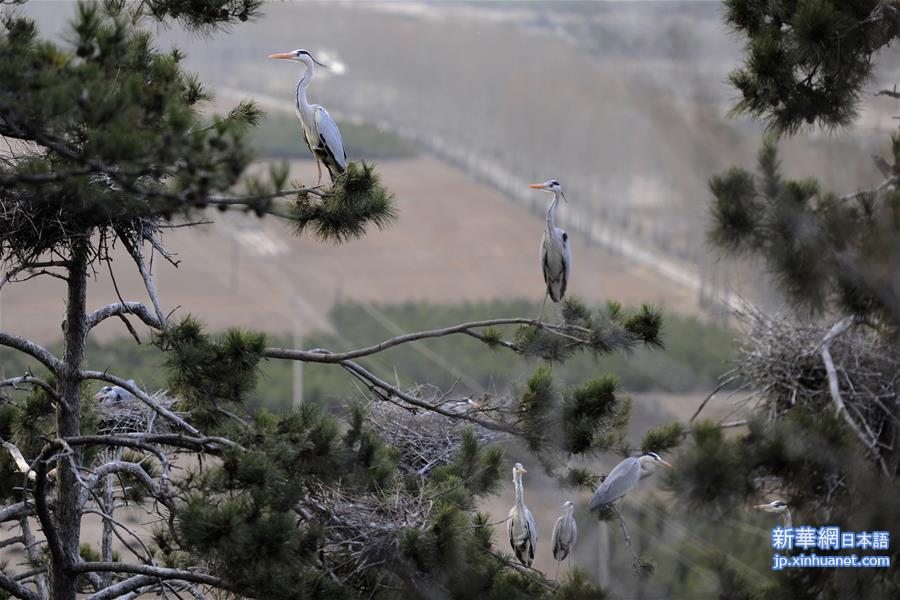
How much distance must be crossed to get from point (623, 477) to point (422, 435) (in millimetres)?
943

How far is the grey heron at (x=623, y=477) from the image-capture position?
207 inches

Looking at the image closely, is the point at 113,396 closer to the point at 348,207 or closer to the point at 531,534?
the point at 348,207

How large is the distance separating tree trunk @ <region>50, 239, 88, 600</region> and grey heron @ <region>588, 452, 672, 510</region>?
2.30m

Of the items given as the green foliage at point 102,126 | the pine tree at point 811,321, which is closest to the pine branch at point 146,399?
the green foliage at point 102,126

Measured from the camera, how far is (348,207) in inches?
A: 172

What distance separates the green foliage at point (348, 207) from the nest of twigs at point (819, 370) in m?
2.43

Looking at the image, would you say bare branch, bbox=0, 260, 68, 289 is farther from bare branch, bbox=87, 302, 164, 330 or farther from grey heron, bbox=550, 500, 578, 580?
grey heron, bbox=550, 500, 578, 580

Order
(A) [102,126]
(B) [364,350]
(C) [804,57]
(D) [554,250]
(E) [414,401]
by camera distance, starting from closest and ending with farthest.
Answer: (A) [102,126] < (B) [364,350] < (E) [414,401] < (C) [804,57] < (D) [554,250]

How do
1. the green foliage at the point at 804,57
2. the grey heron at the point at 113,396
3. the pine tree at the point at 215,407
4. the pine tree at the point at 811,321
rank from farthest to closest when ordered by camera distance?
1. the grey heron at the point at 113,396
2. the green foliage at the point at 804,57
3. the pine tree at the point at 215,407
4. the pine tree at the point at 811,321

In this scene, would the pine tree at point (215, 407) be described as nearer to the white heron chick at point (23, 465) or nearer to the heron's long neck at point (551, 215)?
the white heron chick at point (23, 465)

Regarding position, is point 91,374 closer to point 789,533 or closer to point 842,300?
point 789,533

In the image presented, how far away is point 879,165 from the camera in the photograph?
3945mm

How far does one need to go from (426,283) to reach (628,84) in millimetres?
27148

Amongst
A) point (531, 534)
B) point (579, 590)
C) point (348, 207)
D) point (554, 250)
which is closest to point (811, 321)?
point (554, 250)
